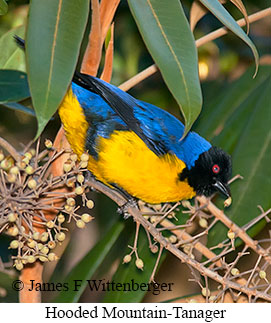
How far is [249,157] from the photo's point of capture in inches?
106

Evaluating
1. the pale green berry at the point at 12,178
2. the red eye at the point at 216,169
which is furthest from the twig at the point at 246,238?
the pale green berry at the point at 12,178

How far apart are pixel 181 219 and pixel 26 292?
2.61 feet

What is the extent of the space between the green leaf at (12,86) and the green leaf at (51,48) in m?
0.93

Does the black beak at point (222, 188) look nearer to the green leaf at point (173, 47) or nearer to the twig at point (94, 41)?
the twig at point (94, 41)

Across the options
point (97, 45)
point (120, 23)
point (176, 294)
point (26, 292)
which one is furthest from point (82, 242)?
point (97, 45)

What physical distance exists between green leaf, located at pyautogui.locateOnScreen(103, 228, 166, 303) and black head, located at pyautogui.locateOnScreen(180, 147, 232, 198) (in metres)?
0.37

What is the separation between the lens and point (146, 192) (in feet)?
7.96

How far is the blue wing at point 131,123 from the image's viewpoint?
243cm

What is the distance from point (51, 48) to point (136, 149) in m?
0.98

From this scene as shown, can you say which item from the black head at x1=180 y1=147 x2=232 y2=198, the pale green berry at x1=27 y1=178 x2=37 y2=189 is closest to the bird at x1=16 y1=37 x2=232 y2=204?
the black head at x1=180 y1=147 x2=232 y2=198

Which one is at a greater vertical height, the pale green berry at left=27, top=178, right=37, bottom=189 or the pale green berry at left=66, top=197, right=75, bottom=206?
the pale green berry at left=27, top=178, right=37, bottom=189

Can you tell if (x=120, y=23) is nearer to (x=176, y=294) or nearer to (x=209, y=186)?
(x=209, y=186)

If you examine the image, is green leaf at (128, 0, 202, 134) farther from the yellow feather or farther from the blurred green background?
the blurred green background

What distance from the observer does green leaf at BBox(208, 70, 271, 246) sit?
2.50 meters
